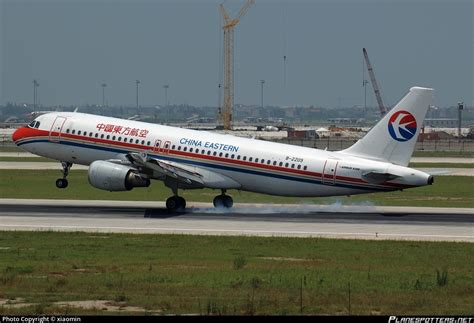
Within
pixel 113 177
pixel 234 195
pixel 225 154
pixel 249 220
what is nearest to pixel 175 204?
pixel 225 154

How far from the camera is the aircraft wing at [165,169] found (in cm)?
5462

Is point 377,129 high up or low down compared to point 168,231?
up

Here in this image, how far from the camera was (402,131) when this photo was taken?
53656 millimetres

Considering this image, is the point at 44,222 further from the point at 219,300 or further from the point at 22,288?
the point at 219,300

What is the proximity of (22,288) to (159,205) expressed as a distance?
3090 cm

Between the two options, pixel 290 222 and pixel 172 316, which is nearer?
pixel 172 316

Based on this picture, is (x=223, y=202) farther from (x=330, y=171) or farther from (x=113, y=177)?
(x=330, y=171)

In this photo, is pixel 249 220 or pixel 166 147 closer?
pixel 249 220

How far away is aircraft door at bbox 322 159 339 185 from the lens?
2136 inches

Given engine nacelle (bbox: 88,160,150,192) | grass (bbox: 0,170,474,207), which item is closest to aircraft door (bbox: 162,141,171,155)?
engine nacelle (bbox: 88,160,150,192)

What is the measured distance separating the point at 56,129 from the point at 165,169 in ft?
32.0

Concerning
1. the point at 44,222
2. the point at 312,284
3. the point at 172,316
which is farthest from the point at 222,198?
the point at 172,316

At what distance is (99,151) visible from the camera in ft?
197

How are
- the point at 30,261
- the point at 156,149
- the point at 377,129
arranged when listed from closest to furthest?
the point at 30,261 < the point at 377,129 < the point at 156,149
